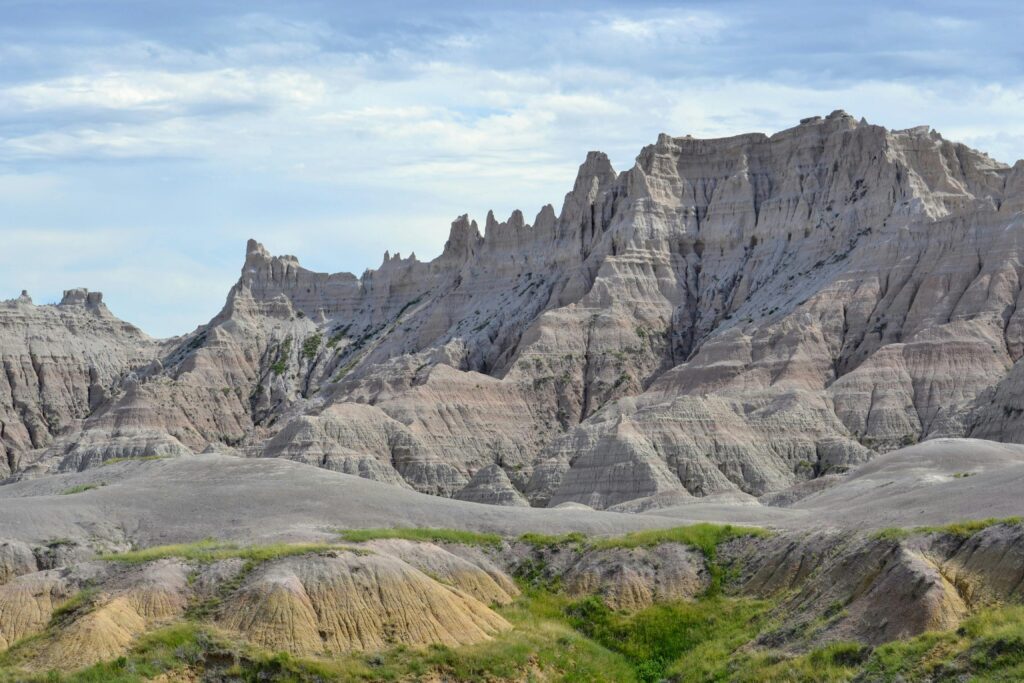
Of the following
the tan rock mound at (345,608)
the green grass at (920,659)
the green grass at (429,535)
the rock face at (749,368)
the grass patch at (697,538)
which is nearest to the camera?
the green grass at (920,659)

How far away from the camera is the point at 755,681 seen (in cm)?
6131

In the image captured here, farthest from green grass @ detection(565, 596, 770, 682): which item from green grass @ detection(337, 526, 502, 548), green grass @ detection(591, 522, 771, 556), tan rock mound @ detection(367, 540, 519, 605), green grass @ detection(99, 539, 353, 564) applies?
green grass @ detection(99, 539, 353, 564)

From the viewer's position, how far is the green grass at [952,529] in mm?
62969

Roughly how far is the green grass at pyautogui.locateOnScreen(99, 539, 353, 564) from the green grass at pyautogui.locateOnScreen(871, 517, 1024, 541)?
18.4 meters

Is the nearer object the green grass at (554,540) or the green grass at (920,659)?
the green grass at (920,659)

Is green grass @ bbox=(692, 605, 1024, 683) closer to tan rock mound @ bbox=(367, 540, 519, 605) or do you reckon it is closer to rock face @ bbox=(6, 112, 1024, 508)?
tan rock mound @ bbox=(367, 540, 519, 605)

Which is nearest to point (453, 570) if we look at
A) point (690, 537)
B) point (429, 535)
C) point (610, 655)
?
point (429, 535)

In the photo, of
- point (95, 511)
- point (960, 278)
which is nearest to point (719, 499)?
point (960, 278)

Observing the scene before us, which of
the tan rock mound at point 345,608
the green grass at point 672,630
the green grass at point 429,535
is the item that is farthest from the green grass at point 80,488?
the green grass at point 672,630

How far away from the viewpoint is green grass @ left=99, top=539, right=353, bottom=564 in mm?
68331

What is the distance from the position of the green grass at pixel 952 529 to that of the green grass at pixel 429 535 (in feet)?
56.6

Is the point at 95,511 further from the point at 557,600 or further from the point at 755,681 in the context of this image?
the point at 755,681

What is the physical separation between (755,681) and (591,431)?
9912 centimetres

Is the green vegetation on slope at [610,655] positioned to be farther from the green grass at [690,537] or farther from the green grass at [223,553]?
the green grass at [223,553]
